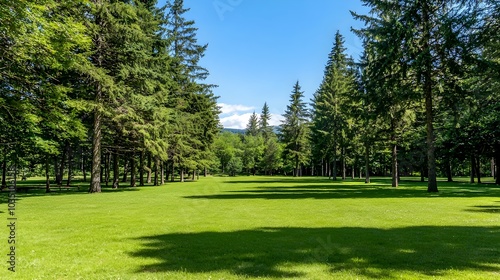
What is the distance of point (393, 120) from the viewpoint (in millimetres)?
27375

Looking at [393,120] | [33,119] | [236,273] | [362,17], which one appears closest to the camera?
[236,273]

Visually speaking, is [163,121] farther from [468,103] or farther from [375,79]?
[468,103]

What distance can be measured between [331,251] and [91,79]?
67.3 ft

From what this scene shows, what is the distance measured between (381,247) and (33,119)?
1433 cm

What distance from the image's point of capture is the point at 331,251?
21.6 feet

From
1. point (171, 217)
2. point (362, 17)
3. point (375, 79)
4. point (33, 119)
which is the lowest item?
point (171, 217)

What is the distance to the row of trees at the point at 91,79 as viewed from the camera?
1279cm

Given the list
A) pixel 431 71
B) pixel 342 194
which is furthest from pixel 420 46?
pixel 342 194

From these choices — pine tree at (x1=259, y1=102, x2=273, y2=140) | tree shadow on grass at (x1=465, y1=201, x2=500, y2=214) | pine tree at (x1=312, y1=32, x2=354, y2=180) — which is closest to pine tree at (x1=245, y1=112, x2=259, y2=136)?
pine tree at (x1=259, y1=102, x2=273, y2=140)

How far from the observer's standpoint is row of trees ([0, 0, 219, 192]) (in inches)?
504

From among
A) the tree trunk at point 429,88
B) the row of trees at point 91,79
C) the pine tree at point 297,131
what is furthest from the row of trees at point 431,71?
the pine tree at point 297,131

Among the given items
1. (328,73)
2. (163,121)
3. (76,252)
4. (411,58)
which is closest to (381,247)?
(76,252)

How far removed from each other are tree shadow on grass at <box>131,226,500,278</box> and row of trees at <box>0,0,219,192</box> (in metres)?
9.35

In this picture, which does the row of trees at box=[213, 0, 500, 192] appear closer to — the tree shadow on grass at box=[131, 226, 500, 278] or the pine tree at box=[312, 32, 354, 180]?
the pine tree at box=[312, 32, 354, 180]
